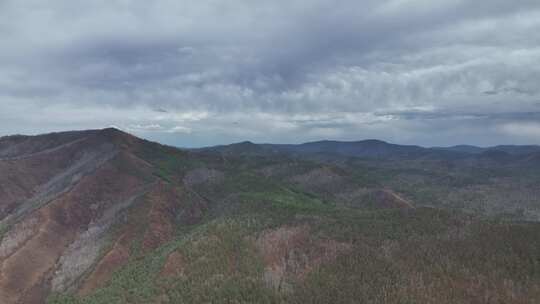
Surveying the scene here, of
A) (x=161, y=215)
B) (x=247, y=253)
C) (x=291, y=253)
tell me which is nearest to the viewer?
(x=291, y=253)

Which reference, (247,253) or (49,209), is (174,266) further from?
(49,209)

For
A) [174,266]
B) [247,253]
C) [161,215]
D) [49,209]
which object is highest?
[49,209]

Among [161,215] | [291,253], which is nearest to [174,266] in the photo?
[291,253]

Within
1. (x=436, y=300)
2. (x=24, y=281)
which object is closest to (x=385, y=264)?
(x=436, y=300)

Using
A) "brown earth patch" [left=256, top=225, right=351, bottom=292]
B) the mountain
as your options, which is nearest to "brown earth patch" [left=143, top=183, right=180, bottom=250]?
the mountain

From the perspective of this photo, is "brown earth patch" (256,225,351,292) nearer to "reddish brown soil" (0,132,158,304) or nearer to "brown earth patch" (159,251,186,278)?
"brown earth patch" (159,251,186,278)

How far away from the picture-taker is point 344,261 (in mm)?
78875

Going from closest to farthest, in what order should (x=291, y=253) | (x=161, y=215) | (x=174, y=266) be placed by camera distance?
(x=174, y=266), (x=291, y=253), (x=161, y=215)

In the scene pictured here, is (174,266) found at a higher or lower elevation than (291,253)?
lower

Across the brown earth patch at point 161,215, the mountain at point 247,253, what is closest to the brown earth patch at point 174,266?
the mountain at point 247,253

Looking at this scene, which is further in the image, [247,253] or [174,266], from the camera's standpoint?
[247,253]

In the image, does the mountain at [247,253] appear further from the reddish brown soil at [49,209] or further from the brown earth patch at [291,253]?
the reddish brown soil at [49,209]

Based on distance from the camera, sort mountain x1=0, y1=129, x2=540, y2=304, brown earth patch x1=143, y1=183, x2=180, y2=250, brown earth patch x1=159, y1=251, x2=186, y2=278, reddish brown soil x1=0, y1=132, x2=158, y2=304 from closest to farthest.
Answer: mountain x1=0, y1=129, x2=540, y2=304, brown earth patch x1=159, y1=251, x2=186, y2=278, reddish brown soil x1=0, y1=132, x2=158, y2=304, brown earth patch x1=143, y1=183, x2=180, y2=250

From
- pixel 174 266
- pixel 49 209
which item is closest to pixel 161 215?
pixel 49 209
